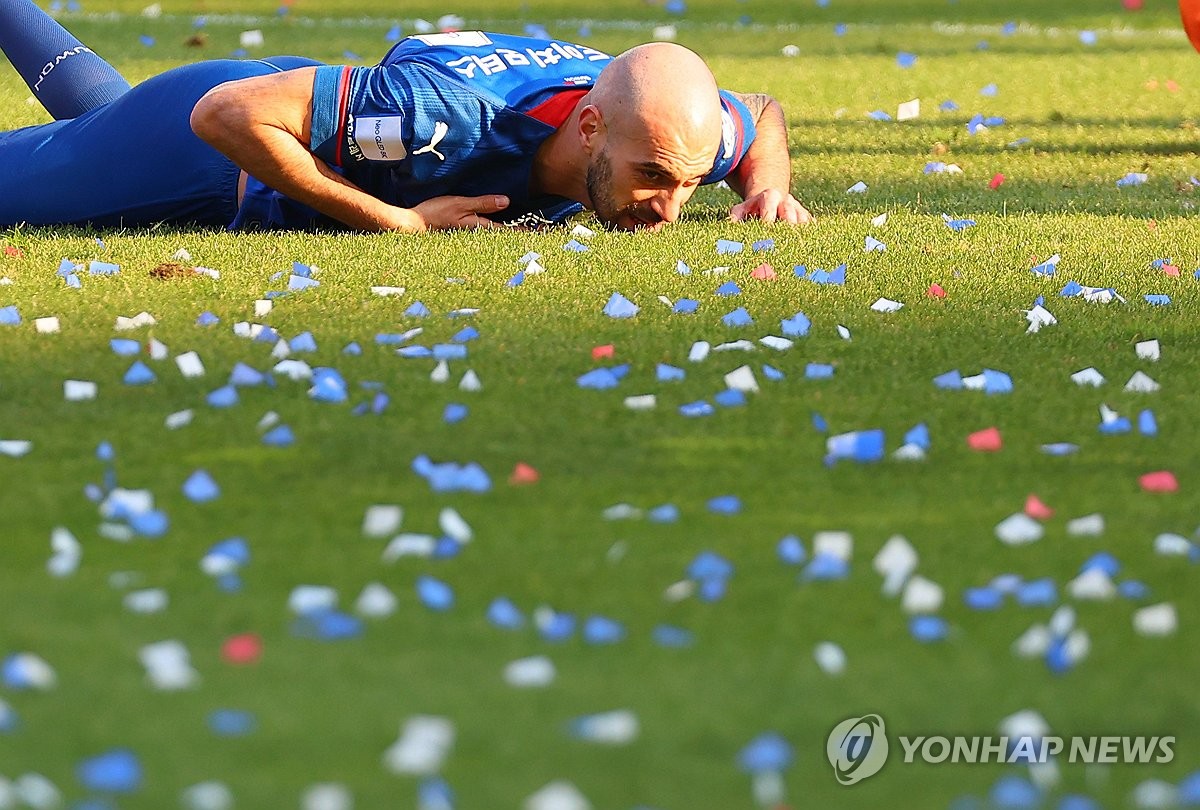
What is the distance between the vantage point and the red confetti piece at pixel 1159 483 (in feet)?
9.03

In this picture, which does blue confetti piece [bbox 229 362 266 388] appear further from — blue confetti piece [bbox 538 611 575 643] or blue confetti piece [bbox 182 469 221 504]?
blue confetti piece [bbox 538 611 575 643]

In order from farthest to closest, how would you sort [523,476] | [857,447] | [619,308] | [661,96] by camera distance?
[661,96], [619,308], [857,447], [523,476]

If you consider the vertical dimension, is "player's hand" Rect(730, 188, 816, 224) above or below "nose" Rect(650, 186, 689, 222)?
below

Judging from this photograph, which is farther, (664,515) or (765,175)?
(765,175)

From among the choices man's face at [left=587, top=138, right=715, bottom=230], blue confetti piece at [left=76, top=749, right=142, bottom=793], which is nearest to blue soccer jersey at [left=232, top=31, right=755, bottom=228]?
man's face at [left=587, top=138, right=715, bottom=230]

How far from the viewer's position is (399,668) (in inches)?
82.7

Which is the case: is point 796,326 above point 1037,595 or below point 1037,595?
below

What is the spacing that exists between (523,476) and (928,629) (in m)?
0.79

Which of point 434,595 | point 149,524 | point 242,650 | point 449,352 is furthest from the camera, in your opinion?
point 449,352

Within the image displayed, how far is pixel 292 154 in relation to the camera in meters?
4.57

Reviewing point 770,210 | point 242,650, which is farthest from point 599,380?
point 770,210

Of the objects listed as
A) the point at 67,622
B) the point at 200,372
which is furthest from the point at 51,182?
the point at 67,622

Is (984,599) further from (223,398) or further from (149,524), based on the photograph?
(223,398)

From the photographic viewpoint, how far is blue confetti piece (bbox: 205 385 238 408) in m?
3.13
